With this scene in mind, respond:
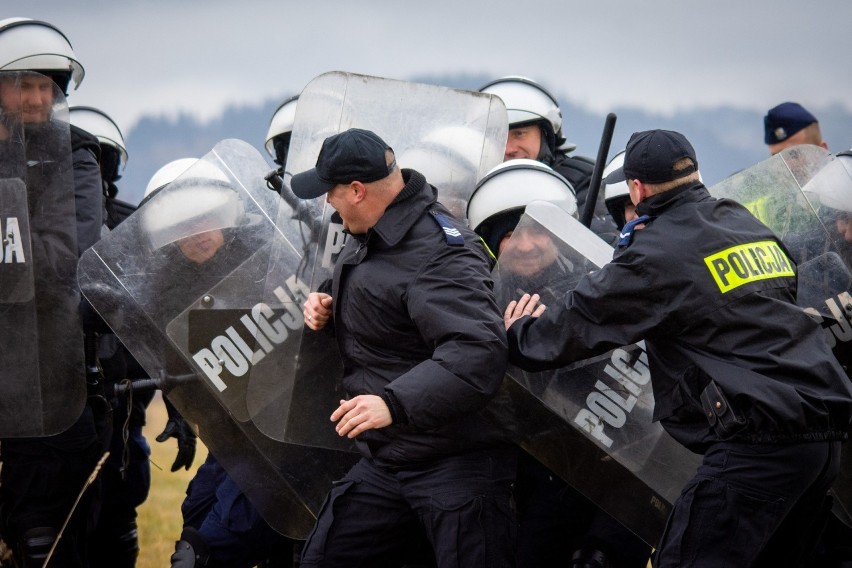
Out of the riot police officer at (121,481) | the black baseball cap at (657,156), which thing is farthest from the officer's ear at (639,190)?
the riot police officer at (121,481)

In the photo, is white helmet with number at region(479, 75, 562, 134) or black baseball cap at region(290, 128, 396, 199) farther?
white helmet with number at region(479, 75, 562, 134)

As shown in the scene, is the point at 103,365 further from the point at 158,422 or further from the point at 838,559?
the point at 158,422

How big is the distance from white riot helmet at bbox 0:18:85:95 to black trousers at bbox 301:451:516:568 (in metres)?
2.26

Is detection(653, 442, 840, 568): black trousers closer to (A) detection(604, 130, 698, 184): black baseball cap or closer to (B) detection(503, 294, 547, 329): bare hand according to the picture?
(B) detection(503, 294, 547, 329): bare hand

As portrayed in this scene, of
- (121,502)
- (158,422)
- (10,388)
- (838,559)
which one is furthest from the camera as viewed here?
(158,422)

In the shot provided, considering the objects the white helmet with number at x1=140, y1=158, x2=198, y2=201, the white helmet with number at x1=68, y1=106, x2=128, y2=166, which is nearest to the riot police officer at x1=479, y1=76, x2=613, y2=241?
the white helmet with number at x1=140, y1=158, x2=198, y2=201

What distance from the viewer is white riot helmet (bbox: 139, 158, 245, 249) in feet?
13.5

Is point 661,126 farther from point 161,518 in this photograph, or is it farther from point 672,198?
point 672,198

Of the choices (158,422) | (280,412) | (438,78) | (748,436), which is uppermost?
(748,436)

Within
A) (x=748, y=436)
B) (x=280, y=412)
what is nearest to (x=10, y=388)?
(x=280, y=412)

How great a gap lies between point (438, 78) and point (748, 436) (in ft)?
62.0

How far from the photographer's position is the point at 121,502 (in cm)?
566

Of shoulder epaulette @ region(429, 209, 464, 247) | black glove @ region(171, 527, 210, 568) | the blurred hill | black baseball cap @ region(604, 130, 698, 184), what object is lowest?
the blurred hill

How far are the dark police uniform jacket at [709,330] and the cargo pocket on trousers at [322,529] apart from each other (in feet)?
2.45
